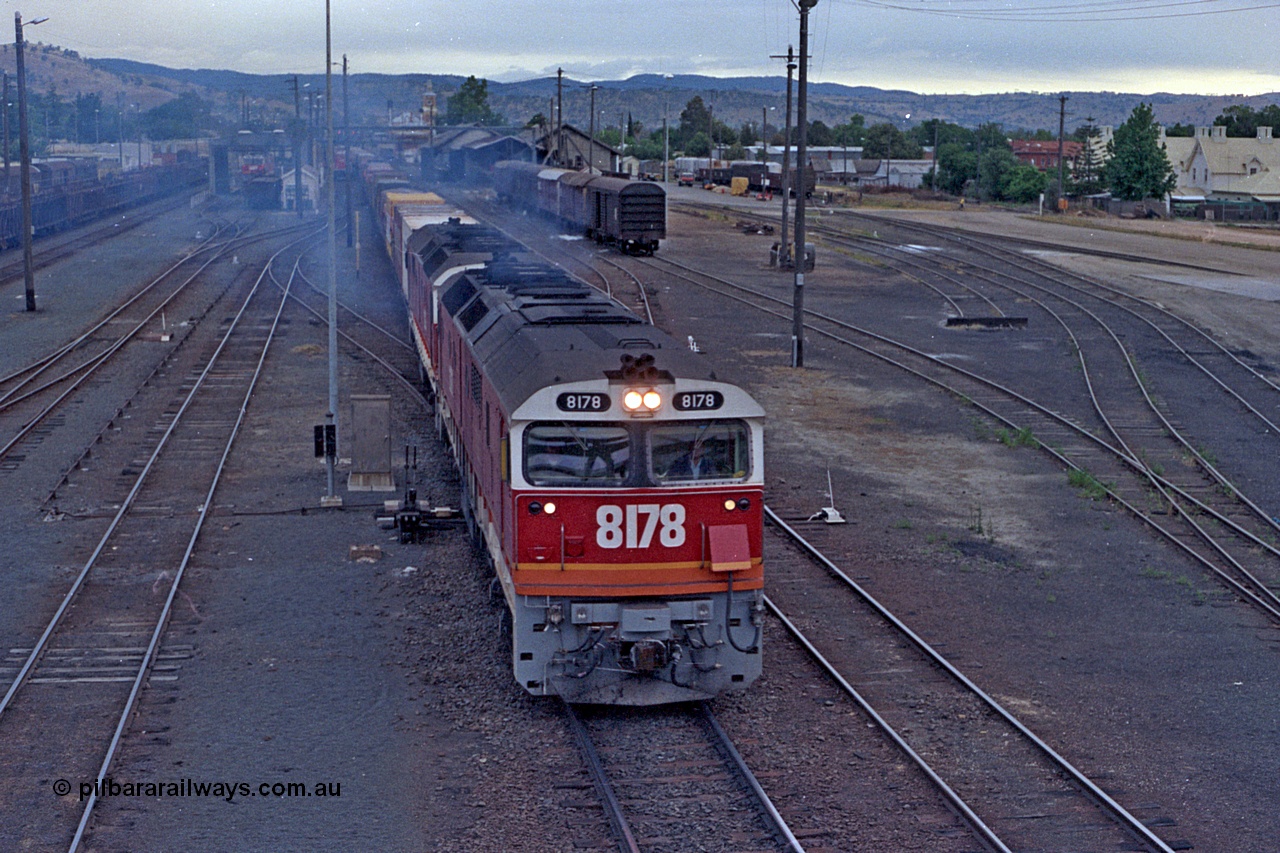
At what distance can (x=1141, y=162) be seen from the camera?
325ft

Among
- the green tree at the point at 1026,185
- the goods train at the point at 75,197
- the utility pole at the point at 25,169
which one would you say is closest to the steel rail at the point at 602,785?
the utility pole at the point at 25,169

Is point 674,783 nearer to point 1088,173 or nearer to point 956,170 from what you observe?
point 956,170

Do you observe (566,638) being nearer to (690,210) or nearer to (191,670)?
(191,670)

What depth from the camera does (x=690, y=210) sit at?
85562 mm

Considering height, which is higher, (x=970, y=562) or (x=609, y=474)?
(x=609, y=474)

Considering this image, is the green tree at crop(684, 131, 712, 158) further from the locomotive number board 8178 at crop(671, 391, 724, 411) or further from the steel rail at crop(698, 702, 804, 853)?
the steel rail at crop(698, 702, 804, 853)

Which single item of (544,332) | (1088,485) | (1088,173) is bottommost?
(1088,485)

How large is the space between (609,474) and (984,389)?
2029 centimetres

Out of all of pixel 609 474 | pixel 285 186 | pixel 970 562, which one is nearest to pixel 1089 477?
pixel 970 562

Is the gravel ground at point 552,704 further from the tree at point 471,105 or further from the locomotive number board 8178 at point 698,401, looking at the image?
the tree at point 471,105

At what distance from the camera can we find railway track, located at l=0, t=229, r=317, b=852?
426 inches

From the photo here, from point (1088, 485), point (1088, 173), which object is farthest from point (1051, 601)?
point (1088, 173)

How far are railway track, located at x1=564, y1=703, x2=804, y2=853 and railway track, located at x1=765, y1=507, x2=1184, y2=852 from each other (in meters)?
1.56

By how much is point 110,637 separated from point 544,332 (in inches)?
237
